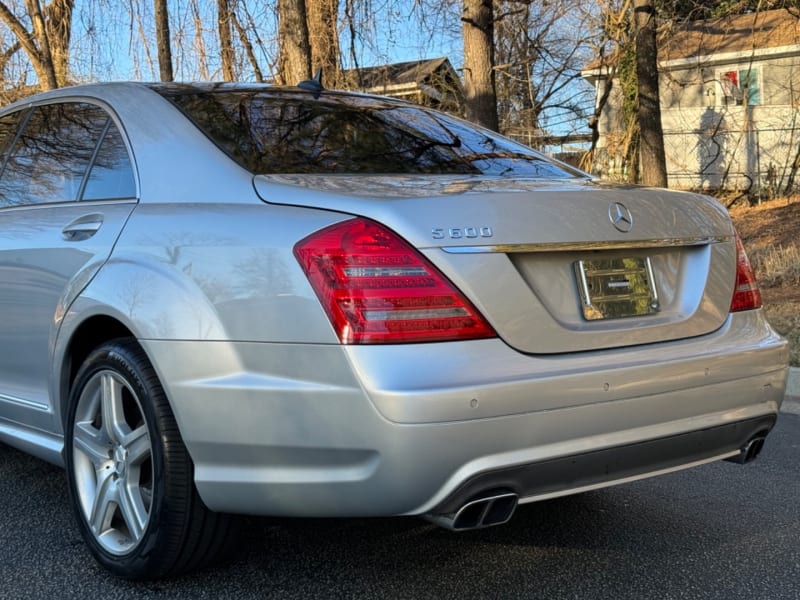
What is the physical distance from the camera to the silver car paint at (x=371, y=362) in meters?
2.18

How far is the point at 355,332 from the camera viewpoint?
219 centimetres

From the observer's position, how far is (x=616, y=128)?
2212cm

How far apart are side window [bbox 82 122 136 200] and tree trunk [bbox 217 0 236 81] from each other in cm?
1022

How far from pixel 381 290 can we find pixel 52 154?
6.43ft

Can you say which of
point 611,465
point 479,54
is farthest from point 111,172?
point 479,54

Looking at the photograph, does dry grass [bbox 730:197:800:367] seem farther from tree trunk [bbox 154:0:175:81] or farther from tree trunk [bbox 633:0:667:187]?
tree trunk [bbox 154:0:175:81]

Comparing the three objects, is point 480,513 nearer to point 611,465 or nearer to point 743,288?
point 611,465

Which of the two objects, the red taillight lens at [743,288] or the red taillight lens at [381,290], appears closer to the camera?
the red taillight lens at [381,290]

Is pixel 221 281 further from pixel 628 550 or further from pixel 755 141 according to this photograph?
pixel 755 141

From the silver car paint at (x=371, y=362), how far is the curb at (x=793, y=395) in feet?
9.16

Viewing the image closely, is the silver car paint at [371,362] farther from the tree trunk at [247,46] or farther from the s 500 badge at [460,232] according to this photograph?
the tree trunk at [247,46]

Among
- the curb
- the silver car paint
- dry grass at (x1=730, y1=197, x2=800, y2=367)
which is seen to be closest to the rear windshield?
the silver car paint

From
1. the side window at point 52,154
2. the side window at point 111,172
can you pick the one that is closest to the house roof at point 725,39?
the side window at point 52,154

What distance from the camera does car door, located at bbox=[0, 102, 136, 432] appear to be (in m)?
2.93
